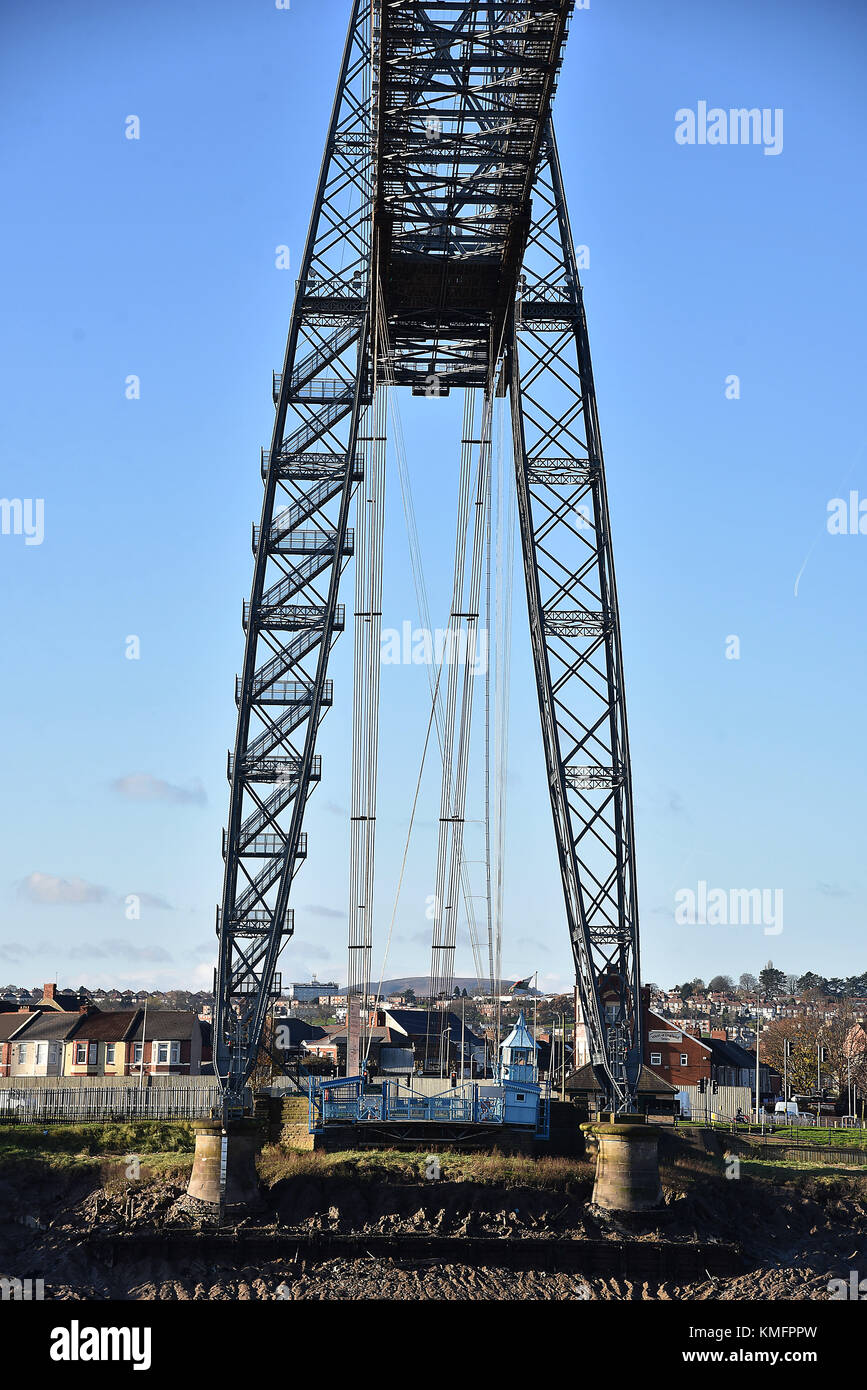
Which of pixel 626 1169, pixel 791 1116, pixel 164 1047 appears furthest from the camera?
pixel 791 1116

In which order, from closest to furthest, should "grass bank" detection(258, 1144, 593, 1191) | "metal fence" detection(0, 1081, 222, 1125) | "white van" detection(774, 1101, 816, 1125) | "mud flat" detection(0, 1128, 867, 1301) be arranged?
"mud flat" detection(0, 1128, 867, 1301), "grass bank" detection(258, 1144, 593, 1191), "metal fence" detection(0, 1081, 222, 1125), "white van" detection(774, 1101, 816, 1125)

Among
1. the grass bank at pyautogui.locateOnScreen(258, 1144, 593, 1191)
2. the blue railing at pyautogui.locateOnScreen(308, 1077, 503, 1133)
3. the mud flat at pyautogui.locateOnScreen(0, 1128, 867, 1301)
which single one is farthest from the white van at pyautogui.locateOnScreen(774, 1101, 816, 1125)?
the grass bank at pyautogui.locateOnScreen(258, 1144, 593, 1191)

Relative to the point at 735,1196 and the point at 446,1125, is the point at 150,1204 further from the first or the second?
the point at 735,1196

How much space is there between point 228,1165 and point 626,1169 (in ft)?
30.3

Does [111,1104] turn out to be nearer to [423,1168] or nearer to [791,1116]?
[423,1168]

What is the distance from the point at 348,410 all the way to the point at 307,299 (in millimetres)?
3118

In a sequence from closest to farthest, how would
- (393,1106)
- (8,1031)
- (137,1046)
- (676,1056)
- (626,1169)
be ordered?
(626,1169), (393,1106), (137,1046), (8,1031), (676,1056)

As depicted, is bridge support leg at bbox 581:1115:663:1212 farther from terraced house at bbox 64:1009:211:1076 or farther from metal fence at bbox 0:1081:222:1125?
terraced house at bbox 64:1009:211:1076

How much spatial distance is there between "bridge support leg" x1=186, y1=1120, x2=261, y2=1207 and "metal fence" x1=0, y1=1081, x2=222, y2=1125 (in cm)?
1035

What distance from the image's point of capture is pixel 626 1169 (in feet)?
115

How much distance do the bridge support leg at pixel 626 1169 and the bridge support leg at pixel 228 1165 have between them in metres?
8.06

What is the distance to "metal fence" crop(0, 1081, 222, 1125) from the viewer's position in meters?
45.8

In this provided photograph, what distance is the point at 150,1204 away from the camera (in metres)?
35.8

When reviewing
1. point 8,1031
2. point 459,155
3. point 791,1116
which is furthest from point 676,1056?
point 459,155
